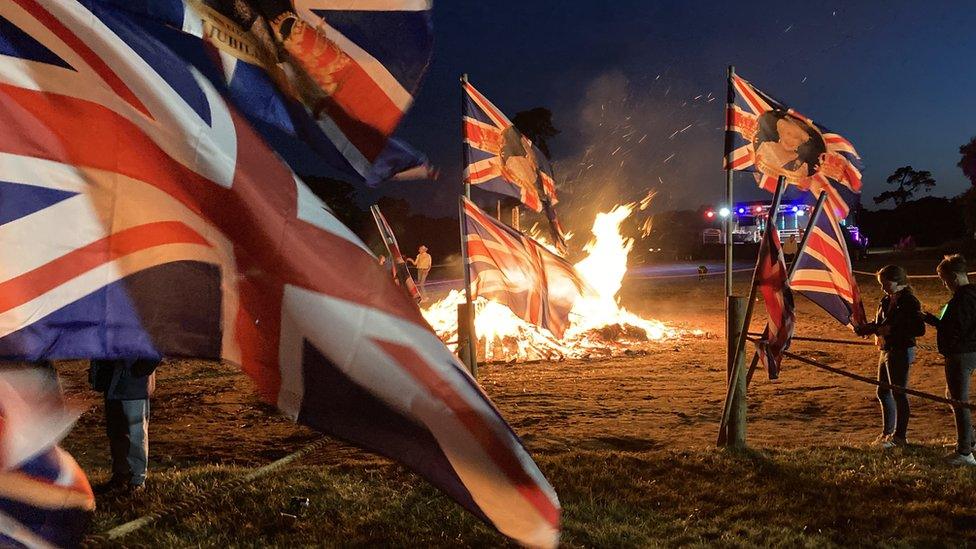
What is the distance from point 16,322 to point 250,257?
681 millimetres

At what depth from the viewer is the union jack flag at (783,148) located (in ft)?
34.6

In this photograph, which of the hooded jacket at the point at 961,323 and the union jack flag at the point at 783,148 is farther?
the union jack flag at the point at 783,148

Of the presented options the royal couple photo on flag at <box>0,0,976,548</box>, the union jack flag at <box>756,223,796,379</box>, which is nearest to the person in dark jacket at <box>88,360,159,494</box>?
the royal couple photo on flag at <box>0,0,976,548</box>

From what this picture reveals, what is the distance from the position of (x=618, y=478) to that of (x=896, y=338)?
312 centimetres

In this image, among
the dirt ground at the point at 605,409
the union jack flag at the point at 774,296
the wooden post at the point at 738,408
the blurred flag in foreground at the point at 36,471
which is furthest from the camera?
the dirt ground at the point at 605,409

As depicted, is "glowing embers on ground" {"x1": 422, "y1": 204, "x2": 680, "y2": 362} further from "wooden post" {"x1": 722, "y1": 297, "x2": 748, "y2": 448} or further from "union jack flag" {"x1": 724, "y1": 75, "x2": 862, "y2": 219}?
"wooden post" {"x1": 722, "y1": 297, "x2": 748, "y2": 448}

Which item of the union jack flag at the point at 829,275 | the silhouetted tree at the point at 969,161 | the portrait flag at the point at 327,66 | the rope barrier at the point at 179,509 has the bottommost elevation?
the rope barrier at the point at 179,509

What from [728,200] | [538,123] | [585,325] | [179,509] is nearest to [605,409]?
[728,200]

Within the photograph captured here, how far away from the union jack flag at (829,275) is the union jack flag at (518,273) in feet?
10.0

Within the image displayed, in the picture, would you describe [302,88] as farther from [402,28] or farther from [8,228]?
[8,228]

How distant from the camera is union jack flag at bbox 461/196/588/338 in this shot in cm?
936

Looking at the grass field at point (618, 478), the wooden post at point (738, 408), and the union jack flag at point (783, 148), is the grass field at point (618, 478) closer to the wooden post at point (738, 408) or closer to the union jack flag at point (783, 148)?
the wooden post at point (738, 408)

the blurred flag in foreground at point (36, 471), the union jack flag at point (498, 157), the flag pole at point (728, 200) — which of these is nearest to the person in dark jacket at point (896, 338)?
the flag pole at point (728, 200)

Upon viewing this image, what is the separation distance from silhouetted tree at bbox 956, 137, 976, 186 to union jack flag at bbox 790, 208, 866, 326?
51702 mm
